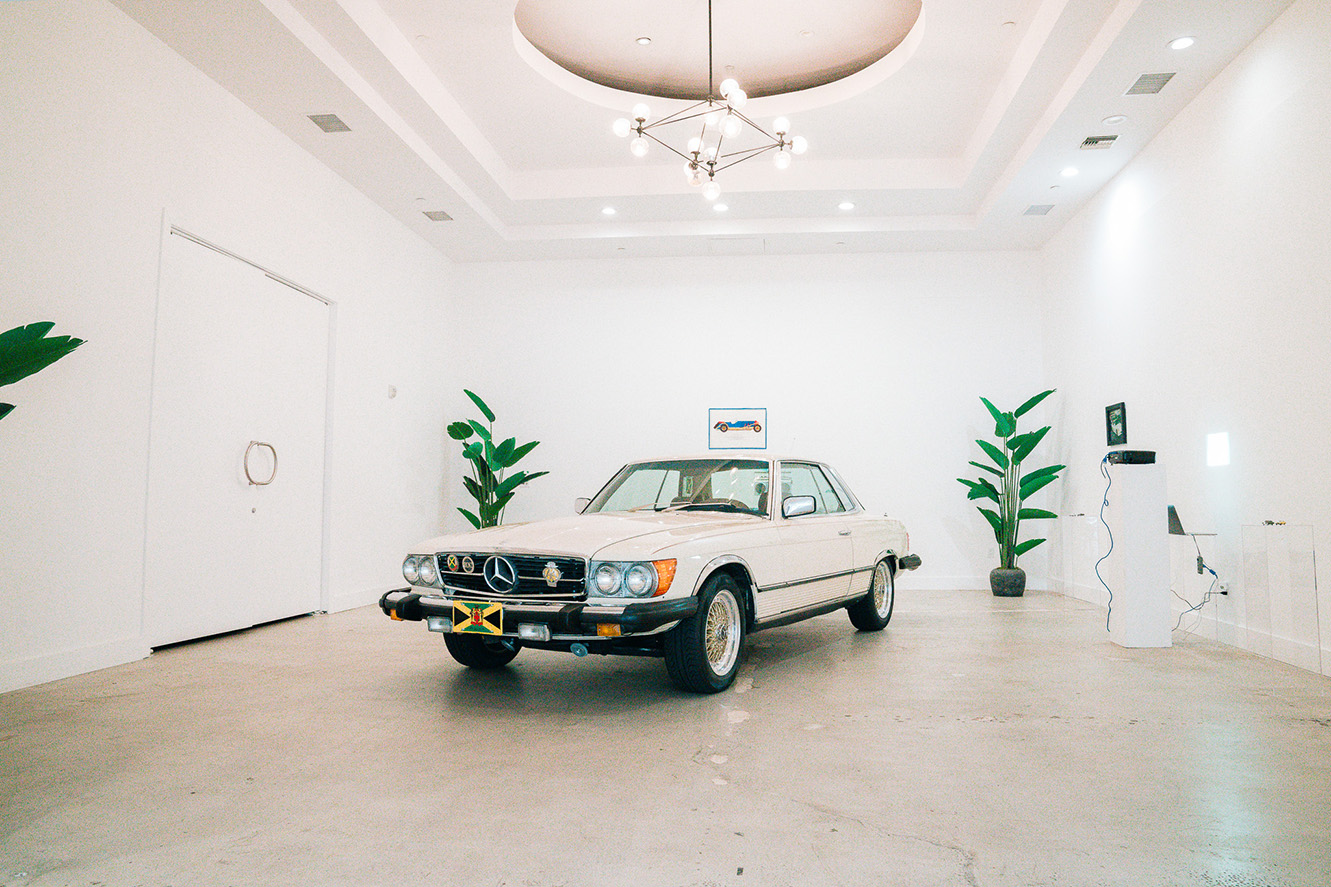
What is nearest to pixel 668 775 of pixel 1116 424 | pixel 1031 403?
pixel 1116 424

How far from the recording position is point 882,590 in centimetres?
584

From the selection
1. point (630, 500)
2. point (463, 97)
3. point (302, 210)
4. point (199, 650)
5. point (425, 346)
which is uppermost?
point (463, 97)

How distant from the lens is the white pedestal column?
5023 mm

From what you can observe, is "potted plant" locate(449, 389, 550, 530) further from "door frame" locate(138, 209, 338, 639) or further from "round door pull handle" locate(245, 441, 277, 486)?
"round door pull handle" locate(245, 441, 277, 486)

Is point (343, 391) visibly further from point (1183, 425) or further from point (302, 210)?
point (1183, 425)

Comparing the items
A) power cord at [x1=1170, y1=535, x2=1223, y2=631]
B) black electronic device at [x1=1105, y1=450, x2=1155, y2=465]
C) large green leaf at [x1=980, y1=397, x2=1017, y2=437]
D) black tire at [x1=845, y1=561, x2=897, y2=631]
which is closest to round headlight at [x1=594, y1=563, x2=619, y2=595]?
black tire at [x1=845, y1=561, x2=897, y2=631]

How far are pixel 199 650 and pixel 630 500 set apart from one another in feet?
10.1

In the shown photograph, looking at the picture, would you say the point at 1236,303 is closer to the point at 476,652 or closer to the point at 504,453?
the point at 476,652

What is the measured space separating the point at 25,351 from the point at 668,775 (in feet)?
10.2

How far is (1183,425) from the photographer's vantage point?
589 cm

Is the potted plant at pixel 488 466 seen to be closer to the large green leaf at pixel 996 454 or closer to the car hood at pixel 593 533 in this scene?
the car hood at pixel 593 533

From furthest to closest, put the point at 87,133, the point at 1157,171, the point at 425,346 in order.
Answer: the point at 425,346 → the point at 1157,171 → the point at 87,133

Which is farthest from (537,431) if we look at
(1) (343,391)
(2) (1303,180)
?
(2) (1303,180)

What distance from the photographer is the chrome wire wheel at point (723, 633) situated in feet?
12.4
